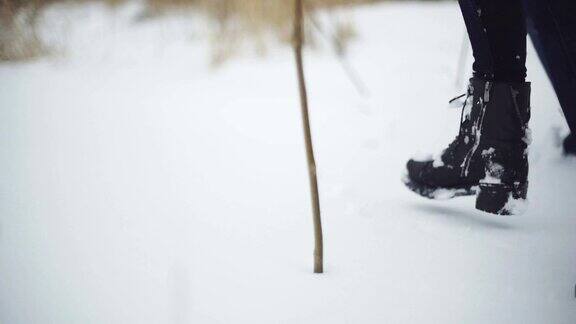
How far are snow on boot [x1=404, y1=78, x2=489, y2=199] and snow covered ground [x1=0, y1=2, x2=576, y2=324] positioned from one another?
6 centimetres

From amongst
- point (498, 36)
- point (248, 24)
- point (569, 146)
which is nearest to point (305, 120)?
point (498, 36)

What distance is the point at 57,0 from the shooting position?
2551mm

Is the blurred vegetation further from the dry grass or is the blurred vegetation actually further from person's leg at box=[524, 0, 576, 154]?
person's leg at box=[524, 0, 576, 154]

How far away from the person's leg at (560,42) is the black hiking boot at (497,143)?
0.17 ft

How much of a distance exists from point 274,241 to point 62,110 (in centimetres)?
126

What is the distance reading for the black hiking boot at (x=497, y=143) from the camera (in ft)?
2.18

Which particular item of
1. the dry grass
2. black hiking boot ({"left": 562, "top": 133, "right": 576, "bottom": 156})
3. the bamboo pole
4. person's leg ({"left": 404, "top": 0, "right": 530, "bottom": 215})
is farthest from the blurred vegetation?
the bamboo pole

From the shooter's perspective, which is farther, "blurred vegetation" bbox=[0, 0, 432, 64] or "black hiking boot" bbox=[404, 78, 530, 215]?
"blurred vegetation" bbox=[0, 0, 432, 64]

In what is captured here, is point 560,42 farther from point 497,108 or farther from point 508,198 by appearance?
point 508,198

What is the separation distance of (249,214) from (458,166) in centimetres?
48

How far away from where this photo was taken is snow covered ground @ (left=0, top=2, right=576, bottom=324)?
22.9 inches

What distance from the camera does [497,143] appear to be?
0.69 metres

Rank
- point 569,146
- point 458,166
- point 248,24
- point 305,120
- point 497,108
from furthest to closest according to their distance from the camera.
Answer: point 248,24 → point 569,146 → point 458,166 → point 497,108 → point 305,120

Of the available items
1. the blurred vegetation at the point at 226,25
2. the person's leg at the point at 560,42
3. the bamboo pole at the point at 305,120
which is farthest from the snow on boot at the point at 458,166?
the blurred vegetation at the point at 226,25
